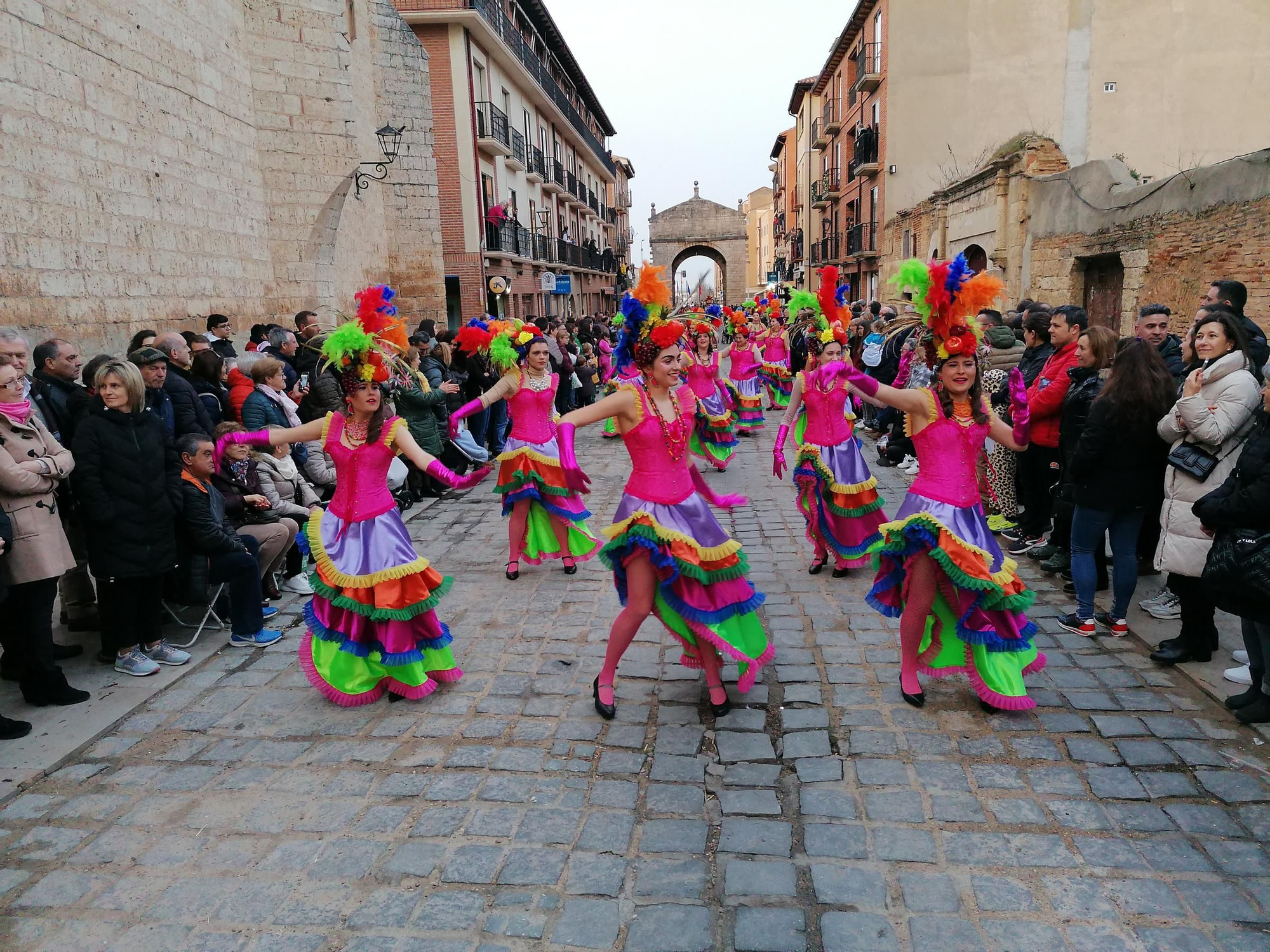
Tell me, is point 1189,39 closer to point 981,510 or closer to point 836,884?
point 981,510

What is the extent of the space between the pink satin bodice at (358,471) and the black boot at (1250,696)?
4.56m

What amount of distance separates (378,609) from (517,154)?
25710 mm

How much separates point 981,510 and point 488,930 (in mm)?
3070

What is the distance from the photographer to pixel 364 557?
4.55 meters

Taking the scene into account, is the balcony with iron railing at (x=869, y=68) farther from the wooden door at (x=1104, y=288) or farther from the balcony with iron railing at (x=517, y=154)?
the wooden door at (x=1104, y=288)

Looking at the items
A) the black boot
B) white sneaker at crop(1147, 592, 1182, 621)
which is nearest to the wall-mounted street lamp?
white sneaker at crop(1147, 592, 1182, 621)

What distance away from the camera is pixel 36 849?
11.2 feet

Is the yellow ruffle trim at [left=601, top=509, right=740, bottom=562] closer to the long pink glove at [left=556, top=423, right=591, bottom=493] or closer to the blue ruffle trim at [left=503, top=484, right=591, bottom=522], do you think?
the long pink glove at [left=556, top=423, right=591, bottom=493]

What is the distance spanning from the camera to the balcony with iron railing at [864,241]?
31.0 metres

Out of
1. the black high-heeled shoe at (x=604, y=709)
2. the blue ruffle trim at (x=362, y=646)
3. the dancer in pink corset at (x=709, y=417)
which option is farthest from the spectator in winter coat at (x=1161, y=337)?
the dancer in pink corset at (x=709, y=417)

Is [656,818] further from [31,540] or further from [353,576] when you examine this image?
[31,540]

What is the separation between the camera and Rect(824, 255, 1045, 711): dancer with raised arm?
415 centimetres

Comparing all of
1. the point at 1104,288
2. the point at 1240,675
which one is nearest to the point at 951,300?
the point at 1240,675

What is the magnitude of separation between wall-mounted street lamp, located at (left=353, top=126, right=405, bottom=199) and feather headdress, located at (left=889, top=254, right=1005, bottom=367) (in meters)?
12.4
